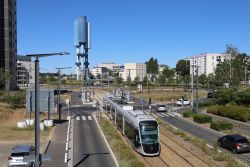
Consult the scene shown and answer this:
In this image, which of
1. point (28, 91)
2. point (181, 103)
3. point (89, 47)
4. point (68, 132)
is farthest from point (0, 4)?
point (68, 132)

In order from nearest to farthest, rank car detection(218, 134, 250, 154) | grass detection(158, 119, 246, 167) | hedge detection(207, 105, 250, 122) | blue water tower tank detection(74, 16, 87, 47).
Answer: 1. grass detection(158, 119, 246, 167)
2. car detection(218, 134, 250, 154)
3. hedge detection(207, 105, 250, 122)
4. blue water tower tank detection(74, 16, 87, 47)

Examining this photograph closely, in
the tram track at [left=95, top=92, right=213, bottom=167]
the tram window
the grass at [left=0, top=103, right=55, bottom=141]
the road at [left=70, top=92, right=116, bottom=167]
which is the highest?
the tram window

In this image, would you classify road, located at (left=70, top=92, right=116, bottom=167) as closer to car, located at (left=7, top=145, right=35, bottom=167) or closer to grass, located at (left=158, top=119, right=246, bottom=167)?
car, located at (left=7, top=145, right=35, bottom=167)

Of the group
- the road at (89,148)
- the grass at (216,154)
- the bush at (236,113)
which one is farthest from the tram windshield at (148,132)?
the bush at (236,113)

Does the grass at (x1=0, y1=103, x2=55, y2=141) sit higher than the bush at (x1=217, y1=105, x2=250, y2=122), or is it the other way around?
the bush at (x1=217, y1=105, x2=250, y2=122)

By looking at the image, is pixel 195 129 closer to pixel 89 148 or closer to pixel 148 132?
pixel 89 148

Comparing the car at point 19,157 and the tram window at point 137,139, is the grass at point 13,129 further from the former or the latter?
the car at point 19,157

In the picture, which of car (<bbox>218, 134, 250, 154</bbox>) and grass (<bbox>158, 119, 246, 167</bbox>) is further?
car (<bbox>218, 134, 250, 154</bbox>)

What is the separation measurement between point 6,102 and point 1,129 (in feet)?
89.7

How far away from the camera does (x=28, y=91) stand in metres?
49.0

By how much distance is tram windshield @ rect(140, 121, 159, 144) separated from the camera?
30.8 meters

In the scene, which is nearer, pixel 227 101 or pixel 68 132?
pixel 68 132

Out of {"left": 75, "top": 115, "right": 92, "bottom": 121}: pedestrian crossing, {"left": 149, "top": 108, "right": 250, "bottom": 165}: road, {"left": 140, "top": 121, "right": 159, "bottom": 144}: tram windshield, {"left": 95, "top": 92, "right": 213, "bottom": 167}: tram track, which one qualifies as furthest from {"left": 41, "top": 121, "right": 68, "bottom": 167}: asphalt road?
{"left": 149, "top": 108, "right": 250, "bottom": 165}: road

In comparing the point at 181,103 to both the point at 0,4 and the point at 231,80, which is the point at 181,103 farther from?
the point at 0,4
